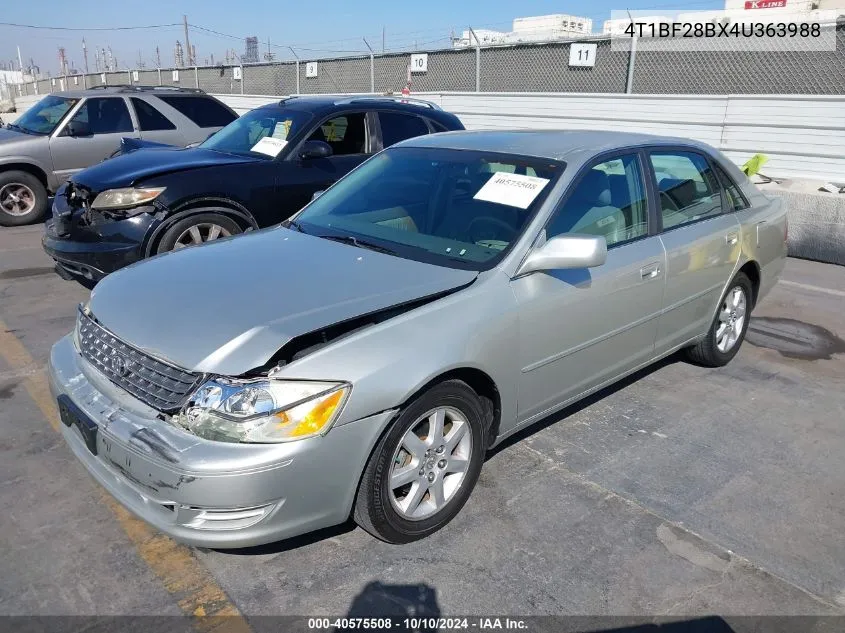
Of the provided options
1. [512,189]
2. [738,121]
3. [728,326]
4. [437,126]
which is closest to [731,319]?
[728,326]

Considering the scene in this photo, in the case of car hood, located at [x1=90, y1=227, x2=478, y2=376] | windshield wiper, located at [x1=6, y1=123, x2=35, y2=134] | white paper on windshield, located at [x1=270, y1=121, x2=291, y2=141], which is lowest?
car hood, located at [x1=90, y1=227, x2=478, y2=376]

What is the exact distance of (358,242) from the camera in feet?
11.6

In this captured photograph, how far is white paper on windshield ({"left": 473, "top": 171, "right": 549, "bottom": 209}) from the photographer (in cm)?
345

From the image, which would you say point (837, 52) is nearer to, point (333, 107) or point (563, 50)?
point (563, 50)

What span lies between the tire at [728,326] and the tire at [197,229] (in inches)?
151

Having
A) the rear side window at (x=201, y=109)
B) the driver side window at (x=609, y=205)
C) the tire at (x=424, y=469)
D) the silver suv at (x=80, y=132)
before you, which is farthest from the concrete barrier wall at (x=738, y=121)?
the tire at (x=424, y=469)

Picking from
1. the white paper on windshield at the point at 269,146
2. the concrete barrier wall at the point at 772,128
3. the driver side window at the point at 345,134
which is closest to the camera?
the white paper on windshield at the point at 269,146

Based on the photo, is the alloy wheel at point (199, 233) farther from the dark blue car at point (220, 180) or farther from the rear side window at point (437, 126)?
the rear side window at point (437, 126)

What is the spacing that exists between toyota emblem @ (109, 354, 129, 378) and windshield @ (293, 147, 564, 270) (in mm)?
1320

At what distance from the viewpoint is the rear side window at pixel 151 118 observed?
375 inches

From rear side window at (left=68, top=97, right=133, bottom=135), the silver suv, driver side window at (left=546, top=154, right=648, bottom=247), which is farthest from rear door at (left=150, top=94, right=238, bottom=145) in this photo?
driver side window at (left=546, top=154, right=648, bottom=247)

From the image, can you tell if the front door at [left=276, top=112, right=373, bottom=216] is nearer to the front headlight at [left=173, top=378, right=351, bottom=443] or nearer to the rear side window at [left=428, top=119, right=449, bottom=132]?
the rear side window at [left=428, top=119, right=449, bottom=132]

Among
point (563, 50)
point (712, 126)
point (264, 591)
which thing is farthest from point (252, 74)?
point (264, 591)

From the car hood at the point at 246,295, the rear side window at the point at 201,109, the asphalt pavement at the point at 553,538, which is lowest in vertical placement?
the asphalt pavement at the point at 553,538
